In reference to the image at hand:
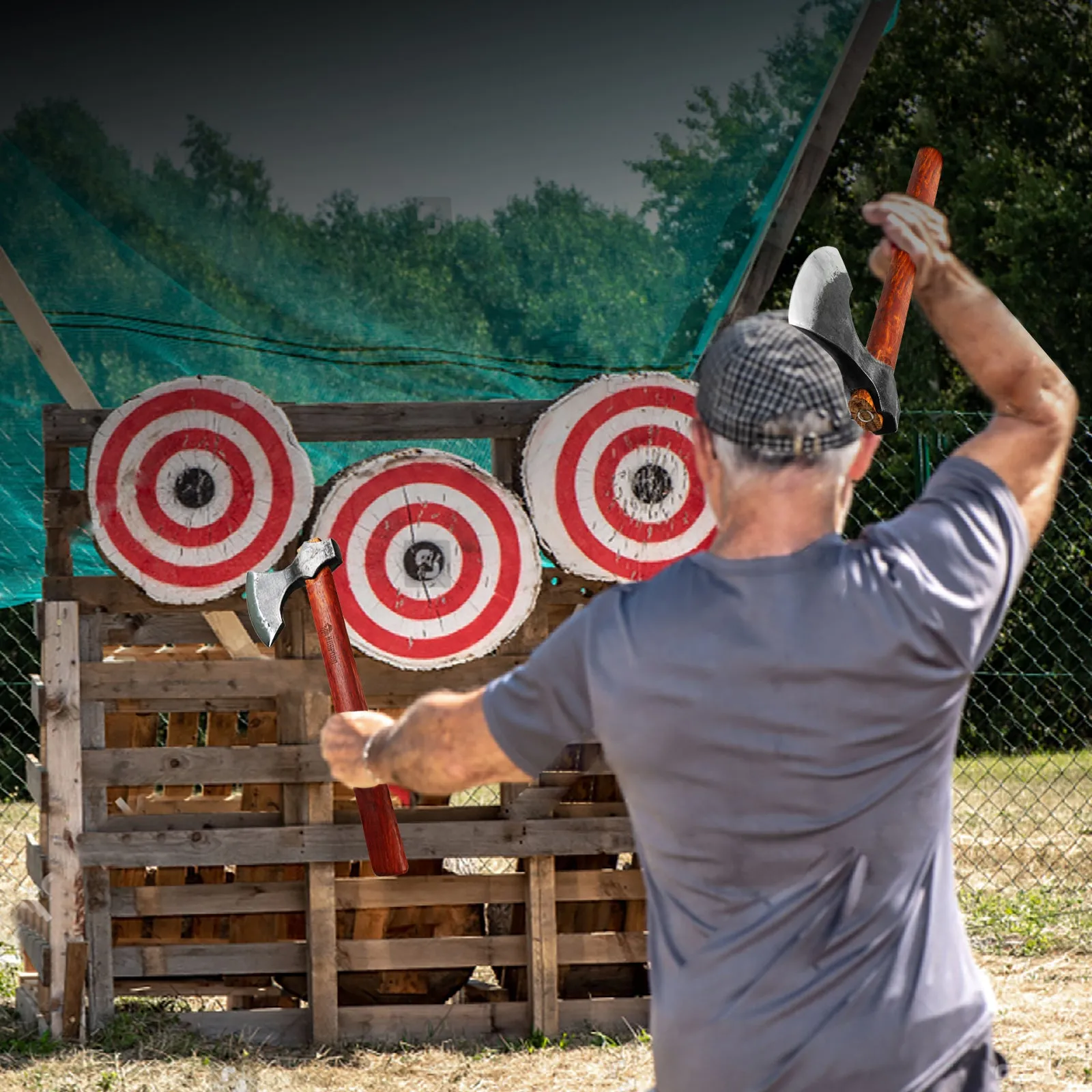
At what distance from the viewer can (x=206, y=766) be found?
457 cm

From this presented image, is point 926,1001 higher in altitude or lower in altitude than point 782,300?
lower

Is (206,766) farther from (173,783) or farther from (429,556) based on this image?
(429,556)

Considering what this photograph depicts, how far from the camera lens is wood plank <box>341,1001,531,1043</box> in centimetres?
468

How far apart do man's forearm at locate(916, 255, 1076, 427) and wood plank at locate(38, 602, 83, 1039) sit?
133 inches

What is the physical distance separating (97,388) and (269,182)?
893 mm

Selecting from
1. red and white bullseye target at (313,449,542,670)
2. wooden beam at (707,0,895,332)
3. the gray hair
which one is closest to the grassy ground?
red and white bullseye target at (313,449,542,670)

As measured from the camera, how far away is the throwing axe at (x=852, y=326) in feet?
7.91

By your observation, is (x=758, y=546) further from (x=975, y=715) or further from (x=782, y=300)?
(x=782, y=300)

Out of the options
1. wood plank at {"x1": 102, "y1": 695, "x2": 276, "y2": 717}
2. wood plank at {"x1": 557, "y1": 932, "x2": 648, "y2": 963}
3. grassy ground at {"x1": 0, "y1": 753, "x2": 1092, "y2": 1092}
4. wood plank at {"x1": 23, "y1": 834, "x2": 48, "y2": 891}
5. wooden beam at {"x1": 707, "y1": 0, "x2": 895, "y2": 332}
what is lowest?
grassy ground at {"x1": 0, "y1": 753, "x2": 1092, "y2": 1092}

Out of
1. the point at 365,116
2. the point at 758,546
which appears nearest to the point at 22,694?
the point at 365,116

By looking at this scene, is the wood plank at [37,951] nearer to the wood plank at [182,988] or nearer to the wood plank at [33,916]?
the wood plank at [33,916]

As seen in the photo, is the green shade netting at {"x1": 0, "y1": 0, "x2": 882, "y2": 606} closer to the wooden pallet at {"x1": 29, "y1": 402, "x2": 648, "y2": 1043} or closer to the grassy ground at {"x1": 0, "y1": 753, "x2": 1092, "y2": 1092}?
the wooden pallet at {"x1": 29, "y1": 402, "x2": 648, "y2": 1043}

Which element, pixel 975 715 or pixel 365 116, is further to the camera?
pixel 975 715

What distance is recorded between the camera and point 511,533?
15.1 feet
